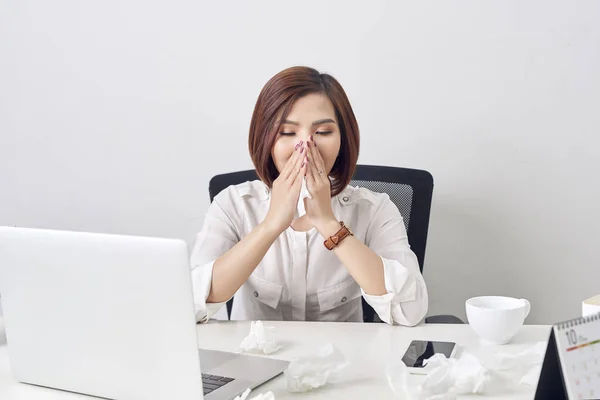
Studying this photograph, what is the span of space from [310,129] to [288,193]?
0.15 metres

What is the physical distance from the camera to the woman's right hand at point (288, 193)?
5.30 ft

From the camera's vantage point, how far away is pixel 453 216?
2.24 metres

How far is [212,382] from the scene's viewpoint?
3.67 ft

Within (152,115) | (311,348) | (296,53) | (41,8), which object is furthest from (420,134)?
(41,8)

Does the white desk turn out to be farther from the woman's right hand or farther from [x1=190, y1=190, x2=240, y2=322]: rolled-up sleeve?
the woman's right hand

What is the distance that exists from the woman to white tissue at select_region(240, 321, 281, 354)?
0.87 feet

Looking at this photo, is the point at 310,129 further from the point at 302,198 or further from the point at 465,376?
the point at 465,376

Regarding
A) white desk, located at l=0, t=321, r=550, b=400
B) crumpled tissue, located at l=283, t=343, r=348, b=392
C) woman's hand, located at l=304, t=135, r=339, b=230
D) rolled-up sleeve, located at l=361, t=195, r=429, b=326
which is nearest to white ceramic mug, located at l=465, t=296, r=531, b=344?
white desk, located at l=0, t=321, r=550, b=400

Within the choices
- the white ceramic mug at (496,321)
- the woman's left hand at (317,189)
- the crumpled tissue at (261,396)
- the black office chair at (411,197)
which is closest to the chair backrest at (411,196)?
the black office chair at (411,197)

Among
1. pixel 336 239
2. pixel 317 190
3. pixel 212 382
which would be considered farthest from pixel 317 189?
pixel 212 382

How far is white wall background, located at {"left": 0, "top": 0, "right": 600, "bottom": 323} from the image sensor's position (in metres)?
2.11

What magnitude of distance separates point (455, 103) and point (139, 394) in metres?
1.47

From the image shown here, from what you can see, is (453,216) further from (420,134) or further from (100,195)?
(100,195)

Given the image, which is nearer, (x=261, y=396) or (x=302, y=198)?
(x=261, y=396)
